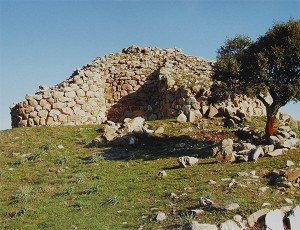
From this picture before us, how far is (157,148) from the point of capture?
20.8 metres

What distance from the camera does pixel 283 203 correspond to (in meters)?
11.3

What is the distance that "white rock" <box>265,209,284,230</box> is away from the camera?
1020cm

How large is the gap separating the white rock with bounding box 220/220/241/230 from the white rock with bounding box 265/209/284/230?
0.86 metres

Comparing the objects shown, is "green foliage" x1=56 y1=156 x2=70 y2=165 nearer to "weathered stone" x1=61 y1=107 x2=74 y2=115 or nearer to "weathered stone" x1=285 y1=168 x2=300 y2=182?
"weathered stone" x1=61 y1=107 x2=74 y2=115

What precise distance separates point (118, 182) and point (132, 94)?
1736 centimetres

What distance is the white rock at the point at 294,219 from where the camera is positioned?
1043 centimetres

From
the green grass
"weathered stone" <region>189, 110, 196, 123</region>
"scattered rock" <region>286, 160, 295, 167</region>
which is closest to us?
the green grass

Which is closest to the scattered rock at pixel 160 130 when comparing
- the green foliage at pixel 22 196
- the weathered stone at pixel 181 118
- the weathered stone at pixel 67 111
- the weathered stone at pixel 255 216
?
the weathered stone at pixel 181 118

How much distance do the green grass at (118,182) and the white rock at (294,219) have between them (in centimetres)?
68

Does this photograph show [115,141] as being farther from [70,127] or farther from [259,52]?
[259,52]

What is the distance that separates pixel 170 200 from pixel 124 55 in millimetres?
24419

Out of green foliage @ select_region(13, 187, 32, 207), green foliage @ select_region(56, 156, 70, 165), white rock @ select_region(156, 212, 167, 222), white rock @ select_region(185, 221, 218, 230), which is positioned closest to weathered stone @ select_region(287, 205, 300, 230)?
white rock @ select_region(185, 221, 218, 230)

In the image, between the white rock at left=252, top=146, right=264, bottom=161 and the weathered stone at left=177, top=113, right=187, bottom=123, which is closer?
the white rock at left=252, top=146, right=264, bottom=161

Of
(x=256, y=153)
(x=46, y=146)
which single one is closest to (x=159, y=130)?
(x=46, y=146)
